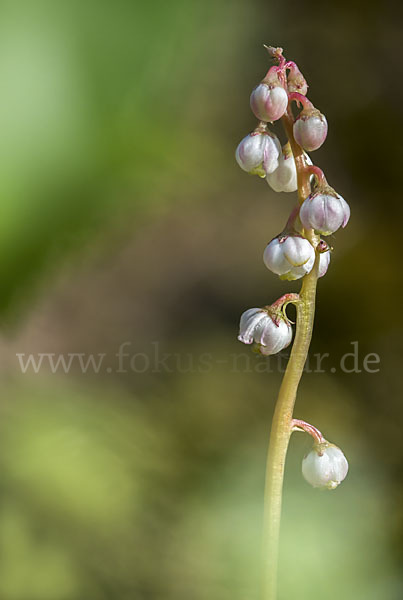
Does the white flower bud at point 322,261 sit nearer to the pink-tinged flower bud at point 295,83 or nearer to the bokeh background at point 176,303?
the pink-tinged flower bud at point 295,83

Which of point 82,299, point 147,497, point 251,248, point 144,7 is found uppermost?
point 251,248

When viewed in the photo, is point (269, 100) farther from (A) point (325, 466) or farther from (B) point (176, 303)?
(B) point (176, 303)

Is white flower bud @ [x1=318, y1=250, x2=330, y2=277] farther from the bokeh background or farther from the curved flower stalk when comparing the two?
the bokeh background

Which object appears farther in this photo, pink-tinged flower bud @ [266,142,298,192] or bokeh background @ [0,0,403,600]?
bokeh background @ [0,0,403,600]

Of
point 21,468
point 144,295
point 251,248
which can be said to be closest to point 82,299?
point 144,295

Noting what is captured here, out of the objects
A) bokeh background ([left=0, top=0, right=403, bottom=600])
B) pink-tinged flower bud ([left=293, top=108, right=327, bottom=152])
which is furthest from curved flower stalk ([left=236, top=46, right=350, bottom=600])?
bokeh background ([left=0, top=0, right=403, bottom=600])

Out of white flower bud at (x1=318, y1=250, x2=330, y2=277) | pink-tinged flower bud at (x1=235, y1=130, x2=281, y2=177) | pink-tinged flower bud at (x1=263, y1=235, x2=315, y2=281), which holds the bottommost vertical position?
pink-tinged flower bud at (x1=263, y1=235, x2=315, y2=281)

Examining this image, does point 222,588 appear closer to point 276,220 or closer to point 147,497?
point 147,497
